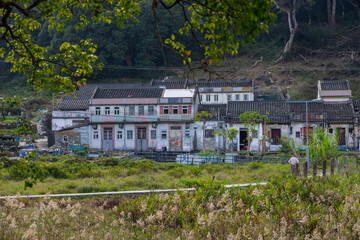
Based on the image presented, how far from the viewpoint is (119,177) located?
1841 cm

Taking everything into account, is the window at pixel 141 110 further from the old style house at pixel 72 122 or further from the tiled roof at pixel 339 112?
the tiled roof at pixel 339 112

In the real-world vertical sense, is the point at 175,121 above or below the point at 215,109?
below

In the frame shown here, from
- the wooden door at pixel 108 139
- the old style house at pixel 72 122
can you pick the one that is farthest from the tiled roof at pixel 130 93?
the wooden door at pixel 108 139

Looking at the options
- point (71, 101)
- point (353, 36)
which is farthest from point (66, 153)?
point (353, 36)

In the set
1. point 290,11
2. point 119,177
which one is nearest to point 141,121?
point 119,177

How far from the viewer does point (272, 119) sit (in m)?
35.7

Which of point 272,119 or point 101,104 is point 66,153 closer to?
point 101,104

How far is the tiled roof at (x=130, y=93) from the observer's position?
38.0 meters

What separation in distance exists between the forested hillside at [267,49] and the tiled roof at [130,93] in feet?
58.4

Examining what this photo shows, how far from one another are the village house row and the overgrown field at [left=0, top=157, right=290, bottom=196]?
33.9 feet

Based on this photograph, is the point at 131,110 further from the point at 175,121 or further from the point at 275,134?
the point at 275,134

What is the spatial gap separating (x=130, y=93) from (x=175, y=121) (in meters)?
5.11

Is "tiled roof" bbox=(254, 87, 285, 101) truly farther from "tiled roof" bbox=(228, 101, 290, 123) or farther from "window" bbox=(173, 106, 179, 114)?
"window" bbox=(173, 106, 179, 114)

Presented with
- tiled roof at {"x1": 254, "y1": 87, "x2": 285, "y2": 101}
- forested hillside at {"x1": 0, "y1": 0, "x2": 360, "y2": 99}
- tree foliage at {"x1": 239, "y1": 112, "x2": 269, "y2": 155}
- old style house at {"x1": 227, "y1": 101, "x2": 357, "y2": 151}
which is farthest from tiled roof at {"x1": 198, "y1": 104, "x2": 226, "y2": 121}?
forested hillside at {"x1": 0, "y1": 0, "x2": 360, "y2": 99}
